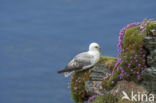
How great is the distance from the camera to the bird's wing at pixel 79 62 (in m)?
Result: 13.4

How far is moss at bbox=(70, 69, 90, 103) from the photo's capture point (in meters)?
13.9

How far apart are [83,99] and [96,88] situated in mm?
1149

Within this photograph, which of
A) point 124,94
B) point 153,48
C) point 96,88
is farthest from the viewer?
point 96,88

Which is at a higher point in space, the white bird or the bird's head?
the bird's head

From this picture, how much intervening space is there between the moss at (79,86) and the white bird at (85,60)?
44 centimetres

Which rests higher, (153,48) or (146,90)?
(153,48)

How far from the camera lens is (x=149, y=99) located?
37.8ft

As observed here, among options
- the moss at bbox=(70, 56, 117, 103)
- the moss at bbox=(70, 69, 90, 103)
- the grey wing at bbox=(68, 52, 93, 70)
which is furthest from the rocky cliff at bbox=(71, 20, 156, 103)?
the grey wing at bbox=(68, 52, 93, 70)

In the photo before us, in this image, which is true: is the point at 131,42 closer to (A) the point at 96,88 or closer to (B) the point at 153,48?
(B) the point at 153,48

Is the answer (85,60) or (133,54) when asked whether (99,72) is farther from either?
(133,54)

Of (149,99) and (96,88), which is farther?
(96,88)

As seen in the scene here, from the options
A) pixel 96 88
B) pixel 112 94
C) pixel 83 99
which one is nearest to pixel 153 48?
pixel 112 94

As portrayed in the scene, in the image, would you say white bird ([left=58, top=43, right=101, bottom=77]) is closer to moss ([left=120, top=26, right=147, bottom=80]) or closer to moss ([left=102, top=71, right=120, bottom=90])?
moss ([left=102, top=71, right=120, bottom=90])

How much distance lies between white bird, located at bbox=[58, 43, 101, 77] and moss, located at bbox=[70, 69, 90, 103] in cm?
44
